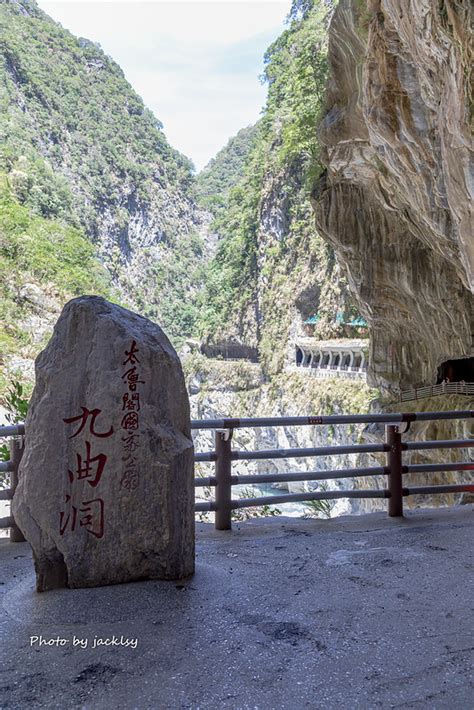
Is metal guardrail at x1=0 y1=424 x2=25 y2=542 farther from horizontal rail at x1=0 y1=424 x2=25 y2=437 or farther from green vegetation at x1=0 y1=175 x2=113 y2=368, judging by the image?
green vegetation at x1=0 y1=175 x2=113 y2=368

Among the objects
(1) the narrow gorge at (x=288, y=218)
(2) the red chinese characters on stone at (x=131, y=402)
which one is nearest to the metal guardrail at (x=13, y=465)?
(2) the red chinese characters on stone at (x=131, y=402)

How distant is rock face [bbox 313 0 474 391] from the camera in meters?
6.31

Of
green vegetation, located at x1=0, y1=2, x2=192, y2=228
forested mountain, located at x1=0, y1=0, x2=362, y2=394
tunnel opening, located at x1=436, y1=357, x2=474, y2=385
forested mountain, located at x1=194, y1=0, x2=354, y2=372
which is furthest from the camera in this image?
green vegetation, located at x1=0, y1=2, x2=192, y2=228

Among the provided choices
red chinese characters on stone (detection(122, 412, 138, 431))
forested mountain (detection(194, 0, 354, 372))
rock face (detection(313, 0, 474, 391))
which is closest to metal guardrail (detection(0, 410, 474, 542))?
red chinese characters on stone (detection(122, 412, 138, 431))

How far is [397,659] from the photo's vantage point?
212cm

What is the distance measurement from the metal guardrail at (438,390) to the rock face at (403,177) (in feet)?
2.02

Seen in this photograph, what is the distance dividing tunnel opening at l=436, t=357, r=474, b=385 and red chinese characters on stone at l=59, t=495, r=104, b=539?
12.4 metres

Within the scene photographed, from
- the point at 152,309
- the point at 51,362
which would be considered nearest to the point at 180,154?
the point at 152,309

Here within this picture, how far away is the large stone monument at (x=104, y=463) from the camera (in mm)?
2713

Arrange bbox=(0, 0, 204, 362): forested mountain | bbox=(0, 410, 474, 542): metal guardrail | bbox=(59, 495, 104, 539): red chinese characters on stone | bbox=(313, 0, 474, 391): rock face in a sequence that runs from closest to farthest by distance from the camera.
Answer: bbox=(59, 495, 104, 539): red chinese characters on stone, bbox=(0, 410, 474, 542): metal guardrail, bbox=(313, 0, 474, 391): rock face, bbox=(0, 0, 204, 362): forested mountain

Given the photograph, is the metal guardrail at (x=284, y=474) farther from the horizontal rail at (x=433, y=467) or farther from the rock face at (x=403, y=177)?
the rock face at (x=403, y=177)

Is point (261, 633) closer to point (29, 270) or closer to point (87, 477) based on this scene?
point (87, 477)

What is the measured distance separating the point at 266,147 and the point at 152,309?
2723 cm

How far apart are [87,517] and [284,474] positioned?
1505mm
